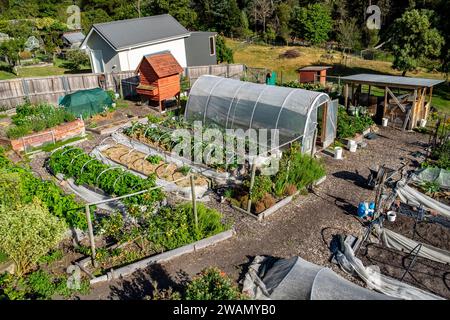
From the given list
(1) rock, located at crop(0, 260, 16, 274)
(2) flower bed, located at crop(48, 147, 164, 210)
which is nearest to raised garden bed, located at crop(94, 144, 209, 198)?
(2) flower bed, located at crop(48, 147, 164, 210)

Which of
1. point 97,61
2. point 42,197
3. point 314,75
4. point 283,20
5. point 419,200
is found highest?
point 283,20

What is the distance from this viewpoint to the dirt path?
9.01 m

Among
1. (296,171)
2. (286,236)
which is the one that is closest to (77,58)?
(296,171)

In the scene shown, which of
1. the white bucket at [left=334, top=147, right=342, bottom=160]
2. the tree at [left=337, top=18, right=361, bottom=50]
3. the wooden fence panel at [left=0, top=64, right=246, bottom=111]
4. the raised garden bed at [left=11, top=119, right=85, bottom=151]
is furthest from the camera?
the tree at [left=337, top=18, right=361, bottom=50]

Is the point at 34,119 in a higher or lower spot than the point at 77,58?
lower

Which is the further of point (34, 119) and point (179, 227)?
point (34, 119)

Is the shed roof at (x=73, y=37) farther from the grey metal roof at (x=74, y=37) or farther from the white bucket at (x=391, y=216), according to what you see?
the white bucket at (x=391, y=216)

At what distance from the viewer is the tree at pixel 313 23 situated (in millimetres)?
46312

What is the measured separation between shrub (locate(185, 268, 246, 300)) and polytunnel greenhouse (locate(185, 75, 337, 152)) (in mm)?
7342

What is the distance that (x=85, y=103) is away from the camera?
65.4 ft

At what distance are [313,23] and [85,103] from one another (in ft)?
114

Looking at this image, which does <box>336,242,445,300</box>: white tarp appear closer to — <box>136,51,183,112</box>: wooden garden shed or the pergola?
the pergola

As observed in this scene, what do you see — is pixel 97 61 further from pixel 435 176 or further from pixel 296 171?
pixel 435 176

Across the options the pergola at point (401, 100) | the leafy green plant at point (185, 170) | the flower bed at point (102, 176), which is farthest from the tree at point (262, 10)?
the flower bed at point (102, 176)
